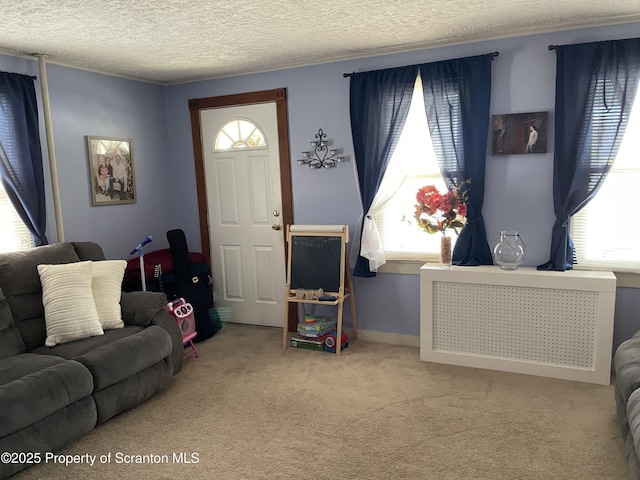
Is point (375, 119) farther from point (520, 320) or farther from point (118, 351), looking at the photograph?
point (118, 351)

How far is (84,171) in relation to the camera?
4.16 m

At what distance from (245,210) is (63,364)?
90.9 inches

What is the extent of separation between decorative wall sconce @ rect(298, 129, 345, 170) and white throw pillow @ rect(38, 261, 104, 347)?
199cm

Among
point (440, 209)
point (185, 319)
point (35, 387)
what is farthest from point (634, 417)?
point (185, 319)

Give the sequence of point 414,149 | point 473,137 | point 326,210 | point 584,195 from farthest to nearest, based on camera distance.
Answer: point 326,210 < point 414,149 < point 473,137 < point 584,195

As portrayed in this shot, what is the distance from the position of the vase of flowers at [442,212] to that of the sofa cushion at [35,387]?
2.46 m

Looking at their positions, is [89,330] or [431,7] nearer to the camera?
[431,7]

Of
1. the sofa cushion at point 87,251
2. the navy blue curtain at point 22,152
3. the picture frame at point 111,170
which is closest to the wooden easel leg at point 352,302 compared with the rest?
the sofa cushion at point 87,251

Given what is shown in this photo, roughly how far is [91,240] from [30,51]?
1.48 meters

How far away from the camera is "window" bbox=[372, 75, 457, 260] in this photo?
3943mm

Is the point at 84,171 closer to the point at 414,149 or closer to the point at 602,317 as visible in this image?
the point at 414,149

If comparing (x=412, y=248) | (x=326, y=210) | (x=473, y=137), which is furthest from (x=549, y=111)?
(x=326, y=210)

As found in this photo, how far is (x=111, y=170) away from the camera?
439cm

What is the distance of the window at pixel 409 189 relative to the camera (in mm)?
3943
